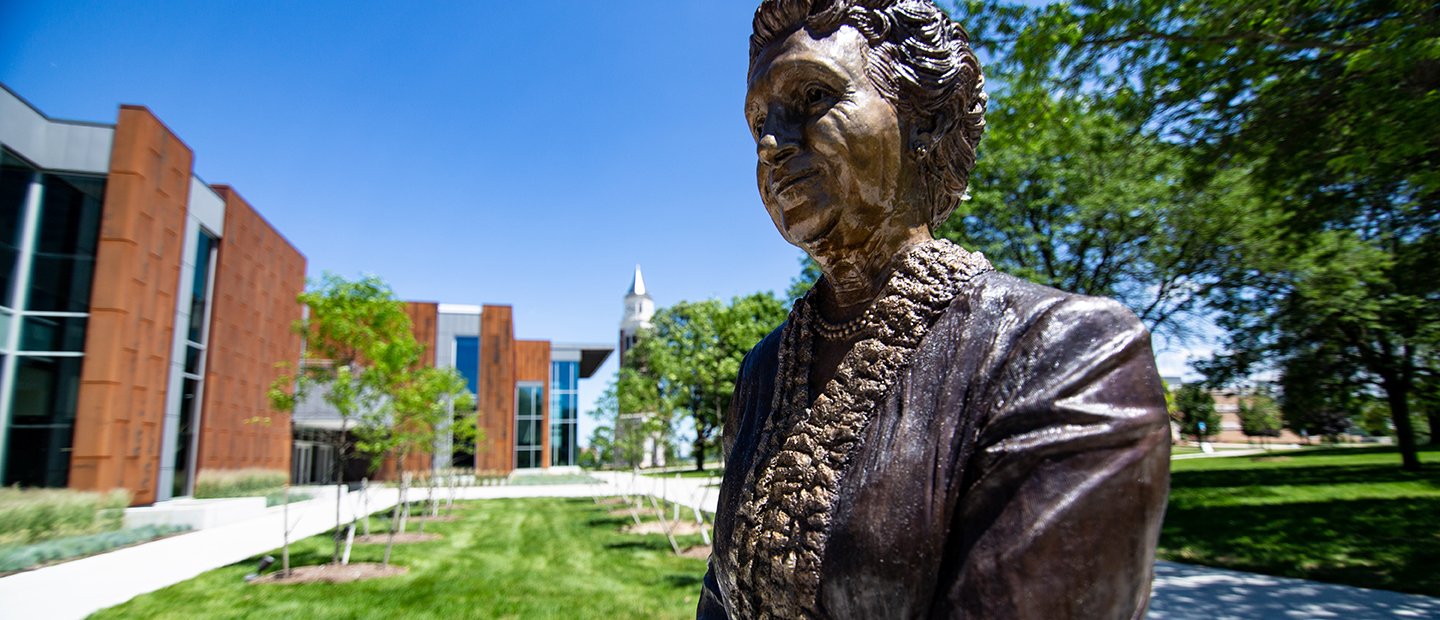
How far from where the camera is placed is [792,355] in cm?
177

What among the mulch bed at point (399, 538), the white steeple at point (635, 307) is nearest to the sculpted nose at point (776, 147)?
the mulch bed at point (399, 538)

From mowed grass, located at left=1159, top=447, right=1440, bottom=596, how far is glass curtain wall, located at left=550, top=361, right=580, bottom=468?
4401 cm

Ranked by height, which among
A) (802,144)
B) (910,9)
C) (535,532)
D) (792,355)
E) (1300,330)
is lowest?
(535,532)

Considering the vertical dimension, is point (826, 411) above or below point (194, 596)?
above

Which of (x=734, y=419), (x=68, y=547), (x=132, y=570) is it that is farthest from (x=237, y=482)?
(x=734, y=419)

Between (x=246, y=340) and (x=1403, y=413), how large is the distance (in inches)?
1528

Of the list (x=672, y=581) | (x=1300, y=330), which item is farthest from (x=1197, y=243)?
(x=672, y=581)

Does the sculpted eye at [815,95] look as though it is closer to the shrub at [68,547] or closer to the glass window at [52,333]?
the shrub at [68,547]

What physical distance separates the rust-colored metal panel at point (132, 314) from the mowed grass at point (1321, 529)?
964 inches

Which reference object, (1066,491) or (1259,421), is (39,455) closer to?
(1066,491)

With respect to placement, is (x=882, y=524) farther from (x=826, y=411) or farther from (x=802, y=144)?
(x=802, y=144)

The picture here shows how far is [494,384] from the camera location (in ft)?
167

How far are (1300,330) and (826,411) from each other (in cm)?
2493

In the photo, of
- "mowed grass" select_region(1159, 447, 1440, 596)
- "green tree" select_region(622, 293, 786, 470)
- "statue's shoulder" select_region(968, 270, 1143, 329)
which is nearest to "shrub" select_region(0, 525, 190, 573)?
"green tree" select_region(622, 293, 786, 470)
